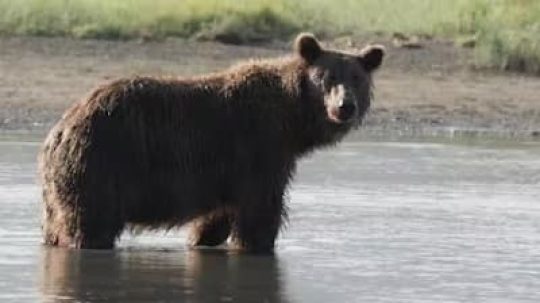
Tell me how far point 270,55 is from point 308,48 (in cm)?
1218

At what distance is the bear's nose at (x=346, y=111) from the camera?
12.7m

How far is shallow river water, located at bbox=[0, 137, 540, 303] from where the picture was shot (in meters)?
11.3

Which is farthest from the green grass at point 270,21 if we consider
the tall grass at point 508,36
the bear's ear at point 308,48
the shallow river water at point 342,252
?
the bear's ear at point 308,48

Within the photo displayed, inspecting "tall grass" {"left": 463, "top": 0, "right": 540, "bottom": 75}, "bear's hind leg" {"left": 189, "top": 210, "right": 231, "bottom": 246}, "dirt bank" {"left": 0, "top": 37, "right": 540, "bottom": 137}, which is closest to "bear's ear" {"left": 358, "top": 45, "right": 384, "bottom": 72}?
"bear's hind leg" {"left": 189, "top": 210, "right": 231, "bottom": 246}

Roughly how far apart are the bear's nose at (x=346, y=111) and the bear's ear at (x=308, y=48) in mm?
495

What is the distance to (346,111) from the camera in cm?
1274

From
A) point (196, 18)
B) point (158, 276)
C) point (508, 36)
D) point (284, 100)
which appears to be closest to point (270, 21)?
point (196, 18)

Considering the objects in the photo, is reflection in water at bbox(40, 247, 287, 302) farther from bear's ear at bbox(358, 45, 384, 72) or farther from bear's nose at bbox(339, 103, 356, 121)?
bear's ear at bbox(358, 45, 384, 72)

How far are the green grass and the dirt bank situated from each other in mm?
476

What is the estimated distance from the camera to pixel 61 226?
12.6 metres

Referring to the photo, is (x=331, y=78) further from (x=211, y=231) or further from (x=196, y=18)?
(x=196, y=18)

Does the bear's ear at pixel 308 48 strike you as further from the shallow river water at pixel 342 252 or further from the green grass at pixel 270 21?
the green grass at pixel 270 21

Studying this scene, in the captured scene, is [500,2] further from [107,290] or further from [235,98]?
[107,290]

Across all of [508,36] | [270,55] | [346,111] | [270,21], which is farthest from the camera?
[270,21]
